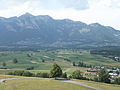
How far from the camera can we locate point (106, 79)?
11762 cm

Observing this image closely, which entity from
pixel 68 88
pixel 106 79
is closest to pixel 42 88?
pixel 68 88

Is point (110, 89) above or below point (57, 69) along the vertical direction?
below

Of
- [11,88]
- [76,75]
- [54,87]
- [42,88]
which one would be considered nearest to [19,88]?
[11,88]

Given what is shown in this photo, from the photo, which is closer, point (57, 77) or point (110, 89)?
point (110, 89)

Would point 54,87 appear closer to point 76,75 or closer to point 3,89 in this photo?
point 3,89

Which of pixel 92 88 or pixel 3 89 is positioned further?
pixel 92 88

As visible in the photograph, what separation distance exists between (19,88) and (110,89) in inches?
1498

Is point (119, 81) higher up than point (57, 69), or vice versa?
point (57, 69)

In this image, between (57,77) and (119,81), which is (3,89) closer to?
(57,77)

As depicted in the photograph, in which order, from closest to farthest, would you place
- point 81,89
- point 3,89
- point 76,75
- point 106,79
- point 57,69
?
point 3,89
point 81,89
point 57,69
point 106,79
point 76,75

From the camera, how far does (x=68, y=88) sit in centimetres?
7894

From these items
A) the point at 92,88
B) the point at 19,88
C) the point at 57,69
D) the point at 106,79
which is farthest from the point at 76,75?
the point at 19,88

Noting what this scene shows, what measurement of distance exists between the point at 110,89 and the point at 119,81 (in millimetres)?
43601

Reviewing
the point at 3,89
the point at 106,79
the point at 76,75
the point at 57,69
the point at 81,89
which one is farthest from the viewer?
the point at 76,75
